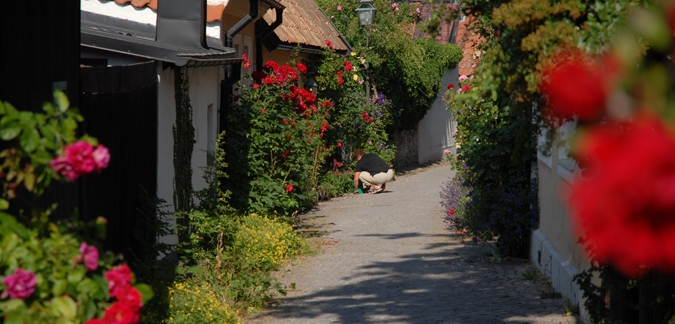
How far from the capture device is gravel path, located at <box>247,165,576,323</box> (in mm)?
7645

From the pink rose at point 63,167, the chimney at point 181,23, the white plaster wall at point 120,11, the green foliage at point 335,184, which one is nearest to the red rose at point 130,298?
the pink rose at point 63,167

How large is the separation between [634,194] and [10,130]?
1.89m

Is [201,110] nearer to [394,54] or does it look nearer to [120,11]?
[120,11]

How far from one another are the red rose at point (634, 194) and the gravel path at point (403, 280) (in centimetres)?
640

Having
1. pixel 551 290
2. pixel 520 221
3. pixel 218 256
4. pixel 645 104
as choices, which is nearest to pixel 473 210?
pixel 520 221

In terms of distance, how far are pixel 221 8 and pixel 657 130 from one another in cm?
1041

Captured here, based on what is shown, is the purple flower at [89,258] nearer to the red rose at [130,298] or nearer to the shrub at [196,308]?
the red rose at [130,298]

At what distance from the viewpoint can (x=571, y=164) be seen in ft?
26.1

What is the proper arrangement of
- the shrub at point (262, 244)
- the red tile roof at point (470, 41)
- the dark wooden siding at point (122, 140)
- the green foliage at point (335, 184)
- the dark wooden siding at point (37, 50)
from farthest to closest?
the green foliage at point (335, 184) → the shrub at point (262, 244) → the dark wooden siding at point (122, 140) → the red tile roof at point (470, 41) → the dark wooden siding at point (37, 50)

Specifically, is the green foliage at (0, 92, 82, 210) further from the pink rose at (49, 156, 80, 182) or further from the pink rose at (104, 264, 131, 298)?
the pink rose at (104, 264, 131, 298)

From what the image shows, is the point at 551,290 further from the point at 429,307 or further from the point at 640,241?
the point at 640,241

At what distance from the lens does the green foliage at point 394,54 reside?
866 inches

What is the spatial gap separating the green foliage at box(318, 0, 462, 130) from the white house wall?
1069cm

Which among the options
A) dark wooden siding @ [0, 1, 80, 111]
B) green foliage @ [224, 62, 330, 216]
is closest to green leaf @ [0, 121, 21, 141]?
dark wooden siding @ [0, 1, 80, 111]
